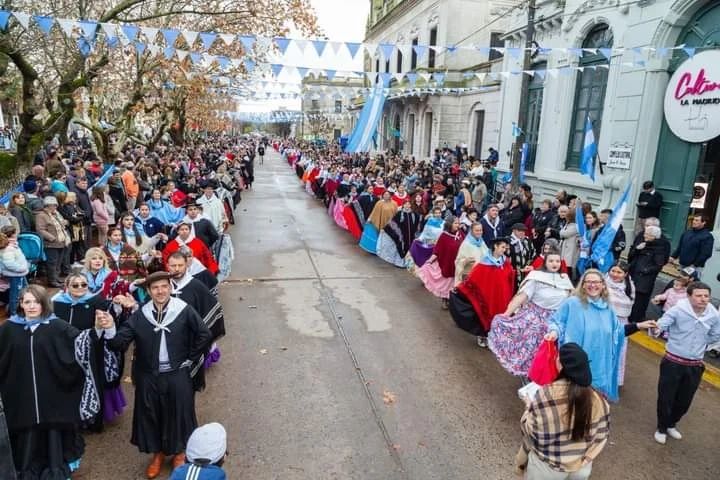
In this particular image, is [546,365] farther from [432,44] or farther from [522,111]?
[432,44]

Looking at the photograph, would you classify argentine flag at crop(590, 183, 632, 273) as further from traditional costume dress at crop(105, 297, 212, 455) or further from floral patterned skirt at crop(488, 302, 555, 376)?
traditional costume dress at crop(105, 297, 212, 455)

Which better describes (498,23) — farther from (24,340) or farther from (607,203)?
(24,340)

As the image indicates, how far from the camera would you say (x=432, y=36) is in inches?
1132

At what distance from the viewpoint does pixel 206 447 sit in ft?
8.18

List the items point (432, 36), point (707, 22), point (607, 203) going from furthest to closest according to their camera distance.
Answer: point (432, 36), point (607, 203), point (707, 22)

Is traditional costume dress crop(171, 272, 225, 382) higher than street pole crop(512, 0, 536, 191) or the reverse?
the reverse

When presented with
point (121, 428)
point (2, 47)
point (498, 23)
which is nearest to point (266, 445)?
point (121, 428)

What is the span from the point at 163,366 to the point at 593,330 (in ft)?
11.7

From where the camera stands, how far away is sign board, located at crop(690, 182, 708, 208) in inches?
388

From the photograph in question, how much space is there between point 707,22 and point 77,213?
12.4m

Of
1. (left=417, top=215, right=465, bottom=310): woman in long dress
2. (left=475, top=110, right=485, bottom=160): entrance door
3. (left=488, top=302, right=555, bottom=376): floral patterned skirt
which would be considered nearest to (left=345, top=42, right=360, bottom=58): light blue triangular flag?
(left=417, top=215, right=465, bottom=310): woman in long dress

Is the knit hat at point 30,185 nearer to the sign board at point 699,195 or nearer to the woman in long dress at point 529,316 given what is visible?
the woman in long dress at point 529,316

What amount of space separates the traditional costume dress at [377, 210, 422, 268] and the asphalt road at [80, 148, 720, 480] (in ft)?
6.63

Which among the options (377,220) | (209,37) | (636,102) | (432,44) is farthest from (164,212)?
(432,44)
